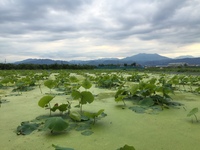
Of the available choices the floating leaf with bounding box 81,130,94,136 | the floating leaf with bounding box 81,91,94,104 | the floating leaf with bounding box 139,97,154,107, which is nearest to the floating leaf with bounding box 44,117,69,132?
the floating leaf with bounding box 81,130,94,136

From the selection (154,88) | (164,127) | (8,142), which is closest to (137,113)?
(164,127)

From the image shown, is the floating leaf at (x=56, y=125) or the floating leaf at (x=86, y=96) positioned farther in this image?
the floating leaf at (x=86, y=96)

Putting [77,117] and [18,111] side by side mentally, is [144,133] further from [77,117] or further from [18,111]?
[18,111]

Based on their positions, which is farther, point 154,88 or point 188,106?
point 154,88

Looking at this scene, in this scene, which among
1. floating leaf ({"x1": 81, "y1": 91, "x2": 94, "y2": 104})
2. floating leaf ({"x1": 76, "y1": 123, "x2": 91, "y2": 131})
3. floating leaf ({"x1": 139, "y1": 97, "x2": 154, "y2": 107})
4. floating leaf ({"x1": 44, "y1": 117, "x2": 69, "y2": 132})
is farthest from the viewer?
floating leaf ({"x1": 139, "y1": 97, "x2": 154, "y2": 107})

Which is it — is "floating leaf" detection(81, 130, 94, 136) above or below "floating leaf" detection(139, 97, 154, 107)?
→ below

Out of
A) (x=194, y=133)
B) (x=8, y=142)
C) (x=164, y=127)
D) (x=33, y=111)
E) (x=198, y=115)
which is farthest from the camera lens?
(x=33, y=111)

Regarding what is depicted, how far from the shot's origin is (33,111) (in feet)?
10.7

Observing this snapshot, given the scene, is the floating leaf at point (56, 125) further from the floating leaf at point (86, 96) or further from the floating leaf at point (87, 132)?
the floating leaf at point (86, 96)

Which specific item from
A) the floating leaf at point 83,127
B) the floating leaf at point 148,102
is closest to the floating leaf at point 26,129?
the floating leaf at point 83,127

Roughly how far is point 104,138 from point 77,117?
0.58 metres

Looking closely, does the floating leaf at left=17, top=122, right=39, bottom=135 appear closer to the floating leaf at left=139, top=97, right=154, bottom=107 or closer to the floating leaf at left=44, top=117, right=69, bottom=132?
the floating leaf at left=44, top=117, right=69, bottom=132

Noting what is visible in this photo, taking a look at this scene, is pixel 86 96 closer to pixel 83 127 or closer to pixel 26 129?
pixel 83 127

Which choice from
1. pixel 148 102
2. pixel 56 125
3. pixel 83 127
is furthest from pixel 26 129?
pixel 148 102
